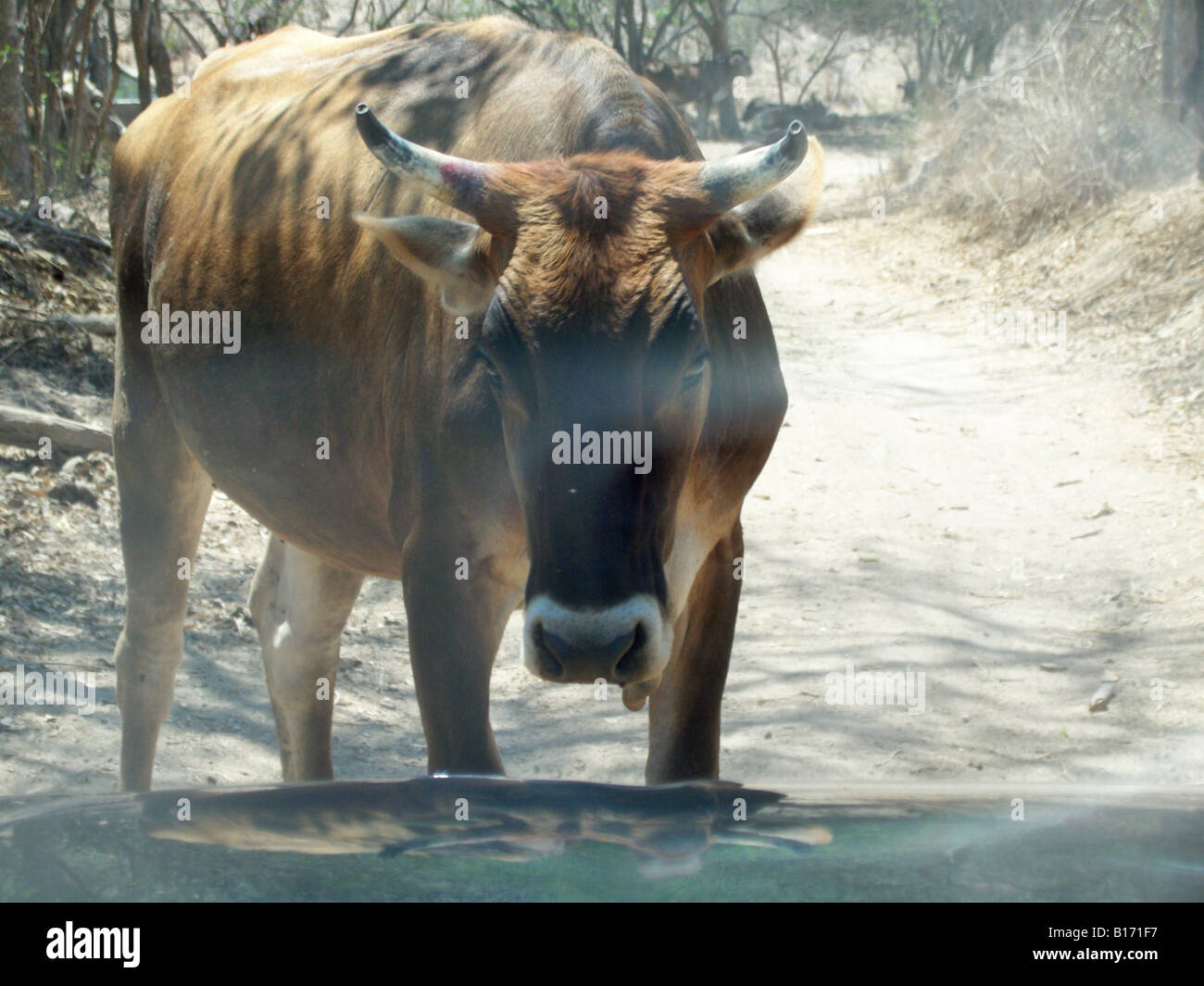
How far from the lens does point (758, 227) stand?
120 inches

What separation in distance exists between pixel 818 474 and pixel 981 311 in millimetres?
4976

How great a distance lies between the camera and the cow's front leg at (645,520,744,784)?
11.2 ft

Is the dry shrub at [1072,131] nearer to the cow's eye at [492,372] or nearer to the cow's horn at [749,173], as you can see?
the cow's horn at [749,173]

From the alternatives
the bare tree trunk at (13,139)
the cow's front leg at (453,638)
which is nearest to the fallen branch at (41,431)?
the bare tree trunk at (13,139)

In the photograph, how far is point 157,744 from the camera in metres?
5.21

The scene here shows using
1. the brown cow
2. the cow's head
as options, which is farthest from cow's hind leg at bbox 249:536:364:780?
the cow's head

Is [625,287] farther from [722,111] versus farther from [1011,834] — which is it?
[722,111]

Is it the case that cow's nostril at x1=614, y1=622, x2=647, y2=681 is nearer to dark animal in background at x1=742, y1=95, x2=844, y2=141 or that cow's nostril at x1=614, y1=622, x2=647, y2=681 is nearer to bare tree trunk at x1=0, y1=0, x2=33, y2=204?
bare tree trunk at x1=0, y1=0, x2=33, y2=204

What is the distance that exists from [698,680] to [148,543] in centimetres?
234

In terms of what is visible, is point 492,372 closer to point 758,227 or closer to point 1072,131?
point 758,227

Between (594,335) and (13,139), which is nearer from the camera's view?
(594,335)

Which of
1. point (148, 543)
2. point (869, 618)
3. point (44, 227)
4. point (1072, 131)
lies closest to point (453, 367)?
point (148, 543)

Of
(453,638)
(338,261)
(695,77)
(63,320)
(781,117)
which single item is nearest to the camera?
(453,638)

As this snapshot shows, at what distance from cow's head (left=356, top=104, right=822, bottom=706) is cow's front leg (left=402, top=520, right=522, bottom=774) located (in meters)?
0.37
